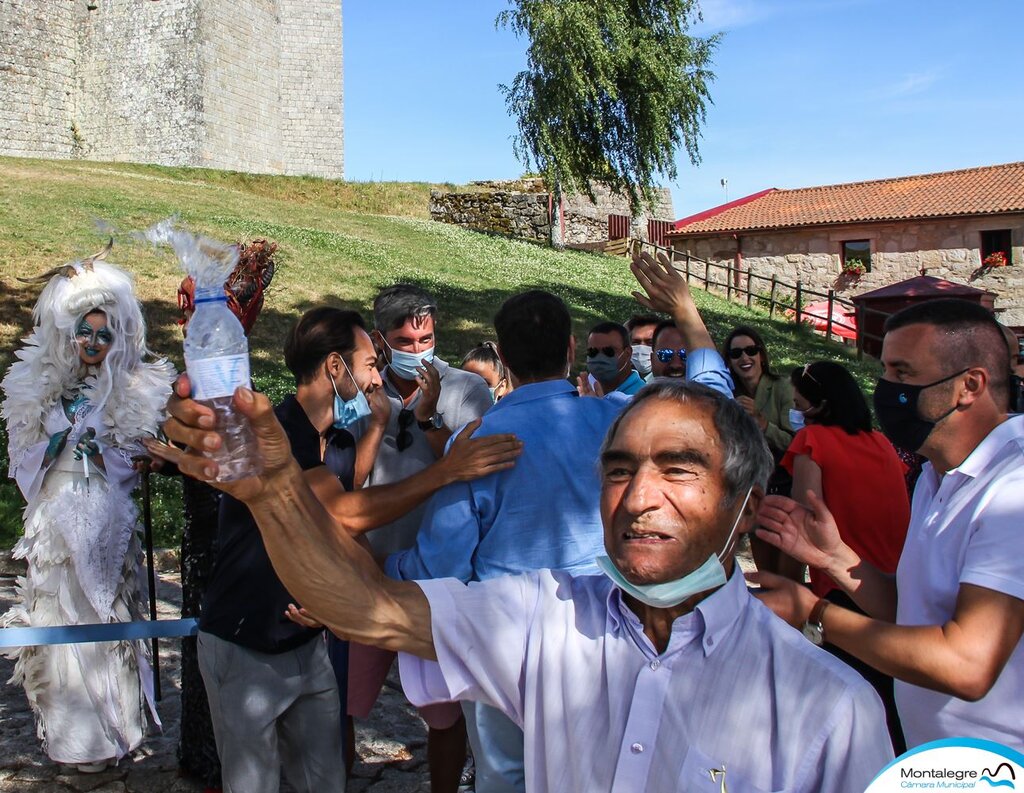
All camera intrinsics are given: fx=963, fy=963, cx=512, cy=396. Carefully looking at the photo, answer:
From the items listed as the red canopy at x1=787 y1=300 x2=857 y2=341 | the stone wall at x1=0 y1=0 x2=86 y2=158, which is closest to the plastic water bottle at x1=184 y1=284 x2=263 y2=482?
the red canopy at x1=787 y1=300 x2=857 y2=341

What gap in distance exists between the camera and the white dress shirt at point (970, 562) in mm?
2059

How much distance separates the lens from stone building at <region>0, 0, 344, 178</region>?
30797 millimetres

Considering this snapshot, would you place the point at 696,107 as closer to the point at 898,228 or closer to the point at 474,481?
the point at 898,228

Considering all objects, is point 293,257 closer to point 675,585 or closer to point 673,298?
point 673,298

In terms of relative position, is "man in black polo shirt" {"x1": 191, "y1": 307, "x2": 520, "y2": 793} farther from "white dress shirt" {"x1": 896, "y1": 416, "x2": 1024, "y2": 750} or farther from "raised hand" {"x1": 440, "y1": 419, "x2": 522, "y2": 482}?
"white dress shirt" {"x1": 896, "y1": 416, "x2": 1024, "y2": 750}

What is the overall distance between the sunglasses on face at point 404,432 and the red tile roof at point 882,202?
30.4m

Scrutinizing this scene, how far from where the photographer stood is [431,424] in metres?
3.71

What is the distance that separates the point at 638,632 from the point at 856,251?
33.0m

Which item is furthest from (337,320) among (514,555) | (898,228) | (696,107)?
(898,228)

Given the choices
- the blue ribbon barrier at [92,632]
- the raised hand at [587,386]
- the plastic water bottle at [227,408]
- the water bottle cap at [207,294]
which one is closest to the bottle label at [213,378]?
the plastic water bottle at [227,408]

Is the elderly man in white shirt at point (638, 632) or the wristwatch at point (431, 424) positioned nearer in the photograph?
the elderly man in white shirt at point (638, 632)

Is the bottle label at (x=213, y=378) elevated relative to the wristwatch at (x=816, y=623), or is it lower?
elevated

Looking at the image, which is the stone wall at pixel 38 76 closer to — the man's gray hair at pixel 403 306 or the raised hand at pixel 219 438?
the man's gray hair at pixel 403 306

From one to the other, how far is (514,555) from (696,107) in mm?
26398
